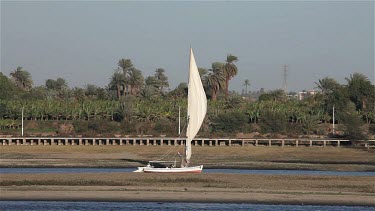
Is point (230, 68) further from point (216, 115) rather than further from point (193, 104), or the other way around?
point (193, 104)

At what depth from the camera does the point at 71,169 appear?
222ft

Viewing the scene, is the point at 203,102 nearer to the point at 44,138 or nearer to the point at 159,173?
the point at 159,173

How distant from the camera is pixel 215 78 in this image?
486ft

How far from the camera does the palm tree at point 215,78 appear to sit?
147825 mm

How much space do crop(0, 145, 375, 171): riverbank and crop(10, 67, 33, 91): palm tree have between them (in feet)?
296

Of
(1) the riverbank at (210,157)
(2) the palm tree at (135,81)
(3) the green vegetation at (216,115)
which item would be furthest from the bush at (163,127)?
(2) the palm tree at (135,81)

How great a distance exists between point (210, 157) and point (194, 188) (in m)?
33.9

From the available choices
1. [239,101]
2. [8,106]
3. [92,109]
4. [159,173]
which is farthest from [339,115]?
[159,173]

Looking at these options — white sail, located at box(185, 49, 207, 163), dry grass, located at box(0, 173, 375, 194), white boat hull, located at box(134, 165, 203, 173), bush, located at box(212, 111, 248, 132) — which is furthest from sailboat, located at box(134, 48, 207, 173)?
bush, located at box(212, 111, 248, 132)

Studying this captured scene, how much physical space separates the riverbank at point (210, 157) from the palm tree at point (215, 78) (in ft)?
185

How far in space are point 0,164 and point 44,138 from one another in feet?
81.9

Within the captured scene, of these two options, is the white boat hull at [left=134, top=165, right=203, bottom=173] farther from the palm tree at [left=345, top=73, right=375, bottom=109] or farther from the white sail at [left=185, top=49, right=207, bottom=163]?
the palm tree at [left=345, top=73, right=375, bottom=109]

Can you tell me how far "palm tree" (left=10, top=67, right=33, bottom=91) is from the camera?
180 m

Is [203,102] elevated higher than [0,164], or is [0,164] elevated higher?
[203,102]
